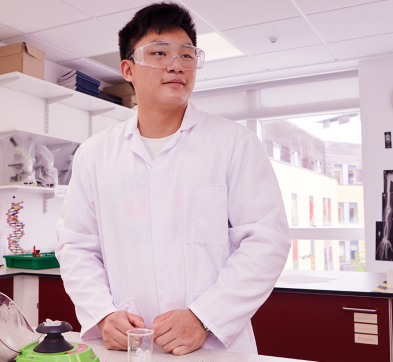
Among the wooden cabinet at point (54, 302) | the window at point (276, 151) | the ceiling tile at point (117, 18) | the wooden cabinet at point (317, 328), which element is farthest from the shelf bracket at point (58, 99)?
the window at point (276, 151)

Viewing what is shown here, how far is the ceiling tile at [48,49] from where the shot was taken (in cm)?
344

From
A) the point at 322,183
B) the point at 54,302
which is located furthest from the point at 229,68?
the point at 54,302

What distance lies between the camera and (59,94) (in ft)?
11.8

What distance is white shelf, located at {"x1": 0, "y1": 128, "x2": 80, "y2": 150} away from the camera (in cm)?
302

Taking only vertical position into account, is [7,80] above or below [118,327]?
above

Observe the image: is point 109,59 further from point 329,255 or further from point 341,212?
point 329,255

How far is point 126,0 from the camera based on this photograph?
9.45 ft

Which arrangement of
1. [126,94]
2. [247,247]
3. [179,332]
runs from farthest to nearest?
[126,94], [247,247], [179,332]

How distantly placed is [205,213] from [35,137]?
240cm

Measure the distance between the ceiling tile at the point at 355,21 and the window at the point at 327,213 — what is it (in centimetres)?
177

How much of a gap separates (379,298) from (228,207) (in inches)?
47.3

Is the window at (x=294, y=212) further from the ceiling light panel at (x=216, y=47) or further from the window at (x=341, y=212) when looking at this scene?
the ceiling light panel at (x=216, y=47)

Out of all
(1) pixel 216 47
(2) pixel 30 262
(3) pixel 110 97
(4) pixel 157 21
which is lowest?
(2) pixel 30 262

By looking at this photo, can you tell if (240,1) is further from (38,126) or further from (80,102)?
(38,126)
